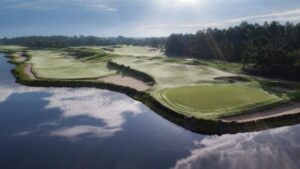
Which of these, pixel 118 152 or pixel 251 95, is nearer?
pixel 118 152

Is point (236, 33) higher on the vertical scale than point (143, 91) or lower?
higher

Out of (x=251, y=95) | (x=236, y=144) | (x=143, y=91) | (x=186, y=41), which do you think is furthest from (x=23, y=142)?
(x=186, y=41)

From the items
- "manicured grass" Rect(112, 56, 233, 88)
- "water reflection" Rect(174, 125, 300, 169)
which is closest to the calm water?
"water reflection" Rect(174, 125, 300, 169)

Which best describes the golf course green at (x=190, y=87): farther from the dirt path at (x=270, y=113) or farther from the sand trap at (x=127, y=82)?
the dirt path at (x=270, y=113)

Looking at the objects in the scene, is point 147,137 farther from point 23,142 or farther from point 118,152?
point 23,142

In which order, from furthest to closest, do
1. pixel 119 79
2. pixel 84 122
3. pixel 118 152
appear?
pixel 119 79 → pixel 84 122 → pixel 118 152

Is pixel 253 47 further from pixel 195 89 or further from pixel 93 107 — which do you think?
pixel 93 107

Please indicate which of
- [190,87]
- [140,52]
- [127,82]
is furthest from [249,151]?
[140,52]
